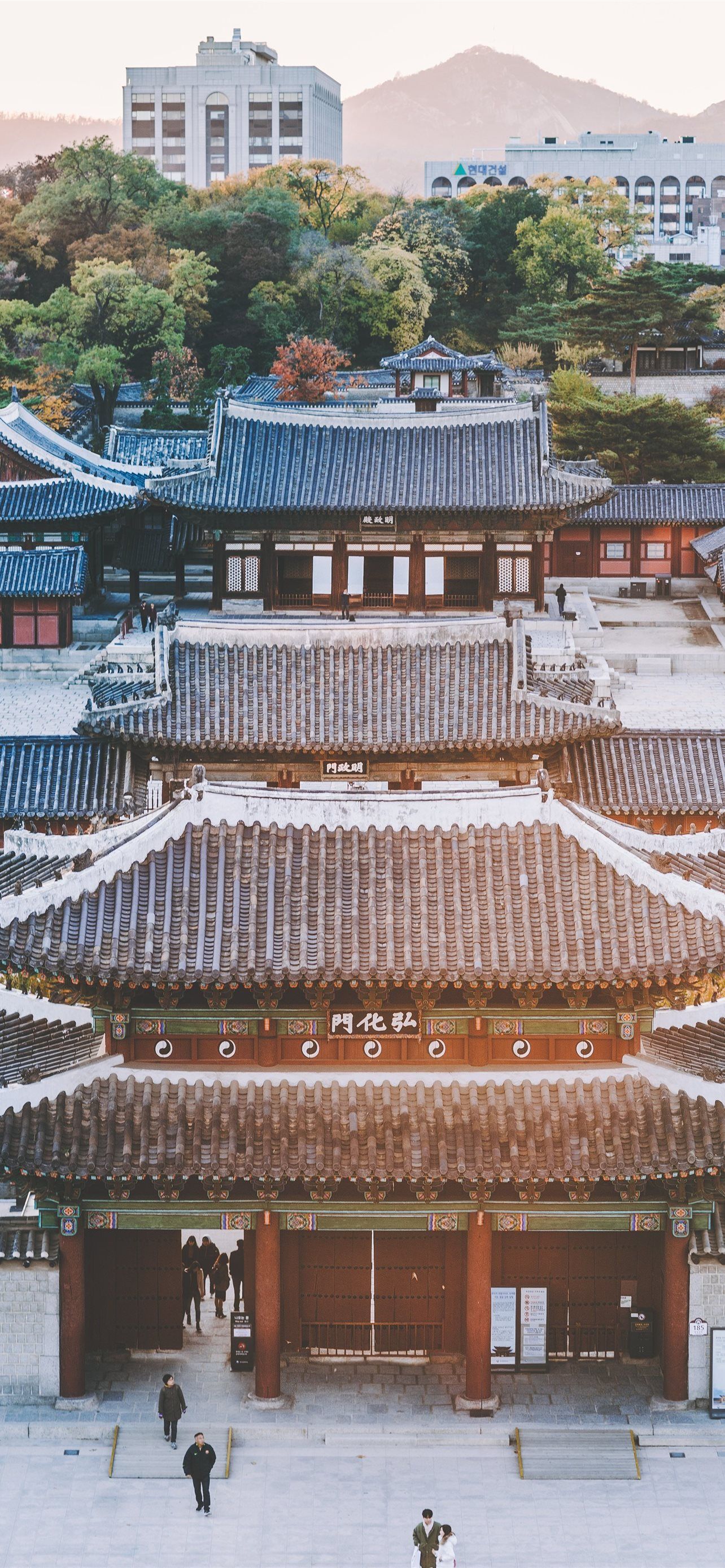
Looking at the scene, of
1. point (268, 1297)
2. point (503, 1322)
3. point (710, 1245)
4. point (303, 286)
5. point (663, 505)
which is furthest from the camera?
point (303, 286)

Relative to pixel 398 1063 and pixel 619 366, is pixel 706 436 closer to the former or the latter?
pixel 619 366

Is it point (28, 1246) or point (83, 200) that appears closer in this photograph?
point (28, 1246)

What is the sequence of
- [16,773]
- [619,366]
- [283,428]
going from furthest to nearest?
[619,366] < [283,428] < [16,773]

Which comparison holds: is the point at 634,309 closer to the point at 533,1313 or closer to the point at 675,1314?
the point at 533,1313

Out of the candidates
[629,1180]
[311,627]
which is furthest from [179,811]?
[311,627]

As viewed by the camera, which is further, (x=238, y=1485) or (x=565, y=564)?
(x=565, y=564)

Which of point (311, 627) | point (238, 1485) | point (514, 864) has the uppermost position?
point (311, 627)

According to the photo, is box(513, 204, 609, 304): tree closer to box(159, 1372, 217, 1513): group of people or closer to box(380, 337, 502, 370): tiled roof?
box(380, 337, 502, 370): tiled roof

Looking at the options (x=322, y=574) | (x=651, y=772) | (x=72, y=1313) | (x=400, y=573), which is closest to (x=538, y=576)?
(x=400, y=573)

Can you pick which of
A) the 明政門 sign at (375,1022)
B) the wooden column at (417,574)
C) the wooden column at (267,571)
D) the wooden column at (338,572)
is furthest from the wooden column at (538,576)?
the 明政門 sign at (375,1022)
